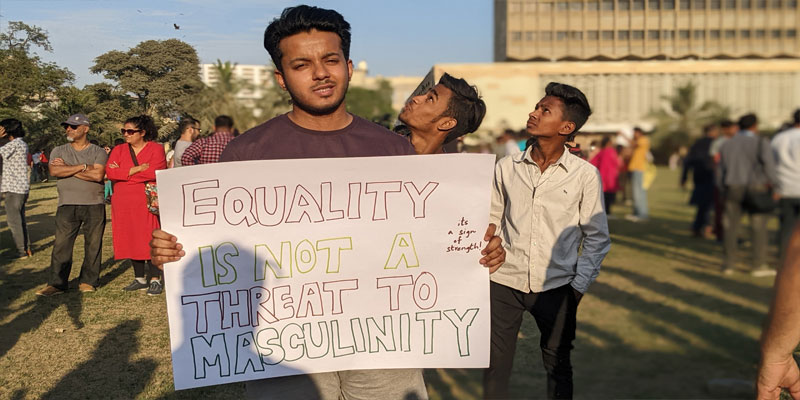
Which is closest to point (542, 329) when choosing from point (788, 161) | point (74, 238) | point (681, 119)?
point (681, 119)

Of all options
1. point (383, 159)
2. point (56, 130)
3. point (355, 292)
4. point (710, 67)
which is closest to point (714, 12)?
point (710, 67)

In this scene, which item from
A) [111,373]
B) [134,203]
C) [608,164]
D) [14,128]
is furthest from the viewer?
[608,164]

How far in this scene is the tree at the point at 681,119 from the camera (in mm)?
3430

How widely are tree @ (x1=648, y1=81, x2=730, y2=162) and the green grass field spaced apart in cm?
73

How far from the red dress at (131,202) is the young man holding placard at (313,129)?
13.3 feet

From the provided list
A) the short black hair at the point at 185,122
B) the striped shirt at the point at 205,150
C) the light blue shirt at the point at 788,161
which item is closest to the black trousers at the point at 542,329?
the light blue shirt at the point at 788,161

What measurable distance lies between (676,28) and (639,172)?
3.22 meters

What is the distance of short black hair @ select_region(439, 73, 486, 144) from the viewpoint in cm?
330

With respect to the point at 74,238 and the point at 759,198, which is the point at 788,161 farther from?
the point at 74,238

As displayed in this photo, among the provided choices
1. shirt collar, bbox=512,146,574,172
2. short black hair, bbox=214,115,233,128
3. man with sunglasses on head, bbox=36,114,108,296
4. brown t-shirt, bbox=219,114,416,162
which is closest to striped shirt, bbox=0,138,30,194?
man with sunglasses on head, bbox=36,114,108,296

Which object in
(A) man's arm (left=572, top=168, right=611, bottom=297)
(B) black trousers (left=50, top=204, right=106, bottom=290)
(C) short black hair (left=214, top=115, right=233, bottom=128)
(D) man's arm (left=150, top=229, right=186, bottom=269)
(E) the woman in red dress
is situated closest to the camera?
(D) man's arm (left=150, top=229, right=186, bottom=269)

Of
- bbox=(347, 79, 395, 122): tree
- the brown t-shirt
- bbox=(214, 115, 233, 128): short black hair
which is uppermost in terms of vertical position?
bbox=(347, 79, 395, 122): tree

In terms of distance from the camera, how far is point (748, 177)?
4.82 metres

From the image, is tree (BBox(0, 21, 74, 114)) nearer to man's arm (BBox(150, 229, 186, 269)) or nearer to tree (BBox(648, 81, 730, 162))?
man's arm (BBox(150, 229, 186, 269))
